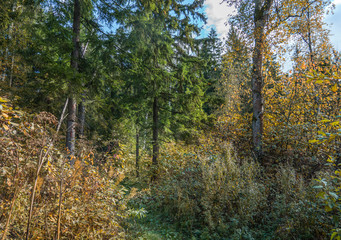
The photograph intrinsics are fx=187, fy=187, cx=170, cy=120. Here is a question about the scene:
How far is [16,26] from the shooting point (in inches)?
316

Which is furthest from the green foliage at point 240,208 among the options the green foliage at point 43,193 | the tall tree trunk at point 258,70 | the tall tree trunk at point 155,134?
the tall tree trunk at point 155,134

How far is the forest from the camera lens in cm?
229

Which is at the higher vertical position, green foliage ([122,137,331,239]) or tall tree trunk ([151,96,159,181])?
tall tree trunk ([151,96,159,181])

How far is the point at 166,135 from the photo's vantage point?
9.59 metres

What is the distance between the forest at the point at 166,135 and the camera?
2285 millimetres

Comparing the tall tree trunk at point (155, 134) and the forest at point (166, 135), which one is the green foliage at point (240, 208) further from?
the tall tree trunk at point (155, 134)

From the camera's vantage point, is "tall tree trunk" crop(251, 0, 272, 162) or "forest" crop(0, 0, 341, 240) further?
"tall tree trunk" crop(251, 0, 272, 162)

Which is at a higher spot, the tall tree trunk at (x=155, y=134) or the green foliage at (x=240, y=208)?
the tall tree trunk at (x=155, y=134)

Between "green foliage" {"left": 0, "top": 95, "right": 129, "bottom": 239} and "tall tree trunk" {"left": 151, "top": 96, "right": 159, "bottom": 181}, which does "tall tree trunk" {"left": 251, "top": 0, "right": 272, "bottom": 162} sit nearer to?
"tall tree trunk" {"left": 151, "top": 96, "right": 159, "bottom": 181}

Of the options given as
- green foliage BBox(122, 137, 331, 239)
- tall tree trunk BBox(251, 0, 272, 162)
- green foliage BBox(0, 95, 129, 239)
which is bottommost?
green foliage BBox(122, 137, 331, 239)

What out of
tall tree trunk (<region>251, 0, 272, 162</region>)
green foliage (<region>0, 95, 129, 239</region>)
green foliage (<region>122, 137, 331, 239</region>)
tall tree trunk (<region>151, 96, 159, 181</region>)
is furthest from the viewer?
tall tree trunk (<region>151, 96, 159, 181</region>)

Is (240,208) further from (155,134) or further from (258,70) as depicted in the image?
A: (155,134)

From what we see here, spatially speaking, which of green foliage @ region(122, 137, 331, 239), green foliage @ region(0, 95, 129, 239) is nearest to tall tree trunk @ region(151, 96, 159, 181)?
green foliage @ region(122, 137, 331, 239)

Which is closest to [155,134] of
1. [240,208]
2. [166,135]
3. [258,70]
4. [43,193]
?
[166,135]
